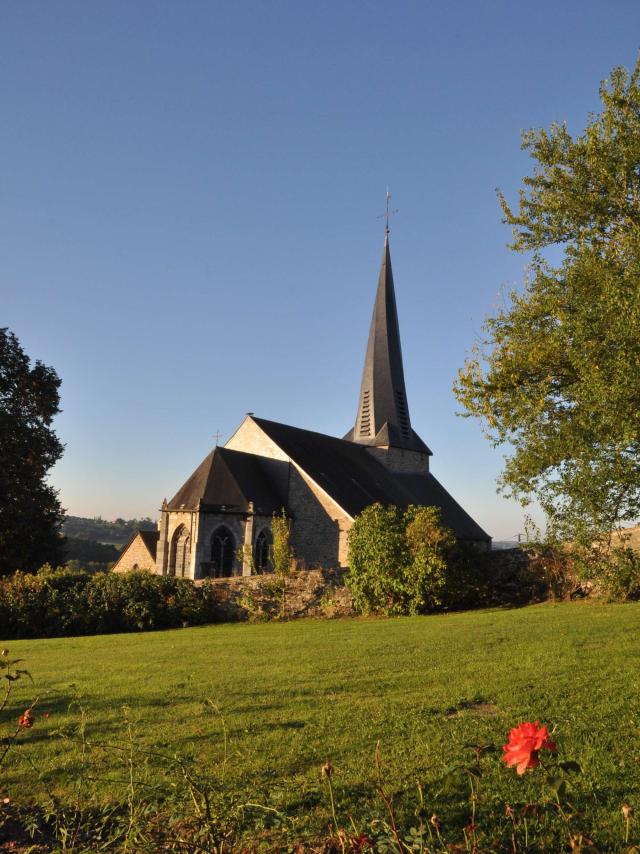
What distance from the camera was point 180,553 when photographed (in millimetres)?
29562

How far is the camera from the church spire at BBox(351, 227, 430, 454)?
41219 millimetres

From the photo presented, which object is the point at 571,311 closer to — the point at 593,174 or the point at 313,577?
the point at 593,174

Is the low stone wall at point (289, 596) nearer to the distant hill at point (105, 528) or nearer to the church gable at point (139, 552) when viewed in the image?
the church gable at point (139, 552)

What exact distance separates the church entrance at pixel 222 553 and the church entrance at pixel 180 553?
1077 millimetres

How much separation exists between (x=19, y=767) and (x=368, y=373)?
37.7 m

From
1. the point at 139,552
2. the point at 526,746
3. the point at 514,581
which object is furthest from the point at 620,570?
the point at 139,552

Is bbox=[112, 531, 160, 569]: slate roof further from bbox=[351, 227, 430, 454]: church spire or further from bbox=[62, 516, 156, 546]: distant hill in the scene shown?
bbox=[62, 516, 156, 546]: distant hill

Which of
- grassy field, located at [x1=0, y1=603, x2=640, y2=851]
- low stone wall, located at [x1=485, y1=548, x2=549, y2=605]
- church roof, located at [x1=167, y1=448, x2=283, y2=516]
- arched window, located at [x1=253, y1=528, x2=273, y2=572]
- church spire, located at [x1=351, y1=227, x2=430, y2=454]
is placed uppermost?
church spire, located at [x1=351, y1=227, x2=430, y2=454]

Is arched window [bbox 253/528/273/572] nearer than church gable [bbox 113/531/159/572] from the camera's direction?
Yes

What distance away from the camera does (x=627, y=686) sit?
23.3ft

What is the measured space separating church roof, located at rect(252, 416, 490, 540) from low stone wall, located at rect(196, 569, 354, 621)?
10749mm

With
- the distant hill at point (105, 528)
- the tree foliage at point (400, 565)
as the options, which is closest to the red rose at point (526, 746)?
the tree foliage at point (400, 565)

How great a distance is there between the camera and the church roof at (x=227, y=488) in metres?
29.5

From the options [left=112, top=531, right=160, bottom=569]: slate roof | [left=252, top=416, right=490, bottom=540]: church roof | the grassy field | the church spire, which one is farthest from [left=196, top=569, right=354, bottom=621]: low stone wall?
the church spire
